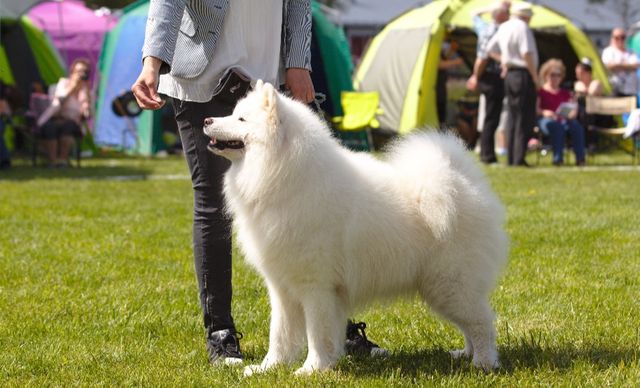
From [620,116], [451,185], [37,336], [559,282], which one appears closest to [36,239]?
[37,336]

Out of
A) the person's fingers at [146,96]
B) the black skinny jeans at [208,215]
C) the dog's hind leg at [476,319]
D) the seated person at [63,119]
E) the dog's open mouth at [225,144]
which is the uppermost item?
the person's fingers at [146,96]

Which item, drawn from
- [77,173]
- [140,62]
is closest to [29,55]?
[140,62]

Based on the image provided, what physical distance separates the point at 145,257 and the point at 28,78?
487 inches

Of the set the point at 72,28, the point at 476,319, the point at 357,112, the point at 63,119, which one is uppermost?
the point at 72,28

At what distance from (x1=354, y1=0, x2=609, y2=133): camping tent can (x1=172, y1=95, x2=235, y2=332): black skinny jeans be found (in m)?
11.6

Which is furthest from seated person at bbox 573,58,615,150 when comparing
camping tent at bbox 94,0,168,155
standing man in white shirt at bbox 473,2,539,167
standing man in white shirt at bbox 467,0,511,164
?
camping tent at bbox 94,0,168,155

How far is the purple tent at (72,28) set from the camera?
60.0 ft

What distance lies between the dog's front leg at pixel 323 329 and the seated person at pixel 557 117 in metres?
10.5

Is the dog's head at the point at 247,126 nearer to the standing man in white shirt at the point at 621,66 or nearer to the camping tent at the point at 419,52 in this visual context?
the camping tent at the point at 419,52

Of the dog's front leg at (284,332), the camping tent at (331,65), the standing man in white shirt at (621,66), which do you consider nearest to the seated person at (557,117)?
the standing man in white shirt at (621,66)

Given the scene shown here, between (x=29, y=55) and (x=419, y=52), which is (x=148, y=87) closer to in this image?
(x=419, y=52)

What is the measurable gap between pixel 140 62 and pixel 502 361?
41.8 feet

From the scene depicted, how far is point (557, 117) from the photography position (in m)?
13.6

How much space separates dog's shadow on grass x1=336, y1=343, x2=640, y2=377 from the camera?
344 cm
